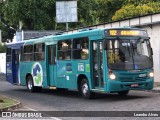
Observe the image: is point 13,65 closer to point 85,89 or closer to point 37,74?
point 37,74

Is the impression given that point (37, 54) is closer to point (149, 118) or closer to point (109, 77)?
point (109, 77)

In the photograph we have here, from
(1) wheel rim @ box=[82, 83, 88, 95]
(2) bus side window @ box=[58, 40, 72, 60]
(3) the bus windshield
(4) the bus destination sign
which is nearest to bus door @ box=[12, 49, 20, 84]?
(2) bus side window @ box=[58, 40, 72, 60]

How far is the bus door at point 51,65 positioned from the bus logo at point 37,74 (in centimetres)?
98

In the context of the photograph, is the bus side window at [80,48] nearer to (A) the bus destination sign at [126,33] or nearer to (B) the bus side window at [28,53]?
(A) the bus destination sign at [126,33]

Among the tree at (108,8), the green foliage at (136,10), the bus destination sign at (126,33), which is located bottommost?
the bus destination sign at (126,33)

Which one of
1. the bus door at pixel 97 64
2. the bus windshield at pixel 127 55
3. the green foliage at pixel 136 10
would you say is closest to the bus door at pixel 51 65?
the bus door at pixel 97 64

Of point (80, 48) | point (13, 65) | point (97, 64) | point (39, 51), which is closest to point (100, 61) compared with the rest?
point (97, 64)

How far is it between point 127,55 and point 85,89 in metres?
2.55

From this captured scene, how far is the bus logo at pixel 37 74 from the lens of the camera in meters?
22.0

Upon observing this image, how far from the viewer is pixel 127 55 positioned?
647 inches

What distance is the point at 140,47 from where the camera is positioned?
667 inches

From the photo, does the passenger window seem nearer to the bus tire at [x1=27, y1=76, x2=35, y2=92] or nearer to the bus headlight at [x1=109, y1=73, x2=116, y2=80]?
the bus tire at [x1=27, y1=76, x2=35, y2=92]

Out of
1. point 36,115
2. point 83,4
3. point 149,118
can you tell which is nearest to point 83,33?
point 36,115

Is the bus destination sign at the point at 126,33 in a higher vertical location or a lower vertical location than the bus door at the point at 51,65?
higher
